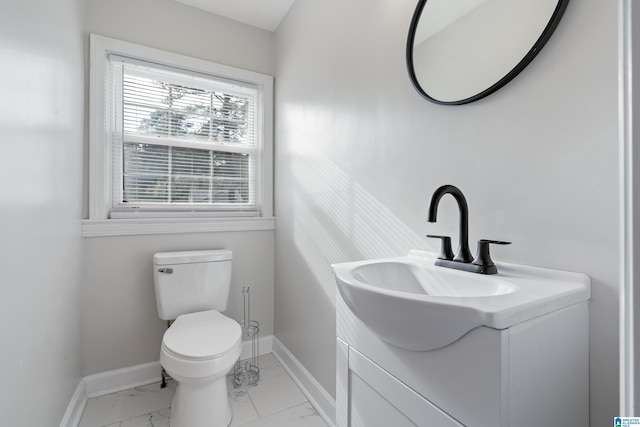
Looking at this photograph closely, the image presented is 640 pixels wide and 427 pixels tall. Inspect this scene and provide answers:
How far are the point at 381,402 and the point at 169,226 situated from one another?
1727 millimetres

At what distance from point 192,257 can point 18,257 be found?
952 mm

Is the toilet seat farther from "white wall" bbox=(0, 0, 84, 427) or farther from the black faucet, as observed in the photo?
the black faucet

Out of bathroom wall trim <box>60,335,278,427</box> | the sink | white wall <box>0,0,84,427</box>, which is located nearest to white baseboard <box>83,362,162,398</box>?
bathroom wall trim <box>60,335,278,427</box>

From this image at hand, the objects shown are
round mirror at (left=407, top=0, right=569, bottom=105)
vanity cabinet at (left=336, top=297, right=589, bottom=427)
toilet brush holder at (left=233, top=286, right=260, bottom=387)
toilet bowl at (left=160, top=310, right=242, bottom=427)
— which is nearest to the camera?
vanity cabinet at (left=336, top=297, right=589, bottom=427)

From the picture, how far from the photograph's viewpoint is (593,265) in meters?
0.69

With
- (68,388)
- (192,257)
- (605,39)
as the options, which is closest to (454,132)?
(605,39)

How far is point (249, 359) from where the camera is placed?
220 cm

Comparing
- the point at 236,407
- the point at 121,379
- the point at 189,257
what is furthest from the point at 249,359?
the point at 189,257

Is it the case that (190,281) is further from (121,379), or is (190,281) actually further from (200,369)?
(121,379)

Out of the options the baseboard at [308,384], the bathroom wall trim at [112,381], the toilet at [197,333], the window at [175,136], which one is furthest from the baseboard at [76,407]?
the baseboard at [308,384]

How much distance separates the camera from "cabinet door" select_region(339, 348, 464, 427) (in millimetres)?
651

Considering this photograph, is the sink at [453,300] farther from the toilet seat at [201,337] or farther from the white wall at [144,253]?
the white wall at [144,253]

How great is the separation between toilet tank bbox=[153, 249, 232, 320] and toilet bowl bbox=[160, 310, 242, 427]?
25 centimetres

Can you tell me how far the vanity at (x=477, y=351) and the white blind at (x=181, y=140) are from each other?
1.69 m
